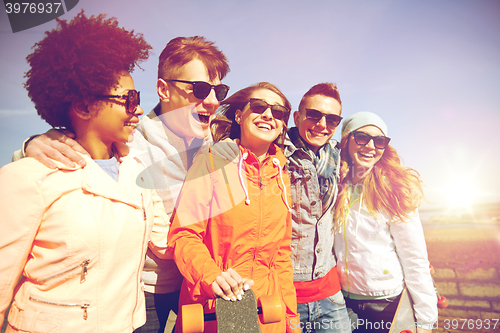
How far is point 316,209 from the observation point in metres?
2.65

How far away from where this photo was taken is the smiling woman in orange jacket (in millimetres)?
2031

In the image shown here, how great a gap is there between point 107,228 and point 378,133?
9.40 ft

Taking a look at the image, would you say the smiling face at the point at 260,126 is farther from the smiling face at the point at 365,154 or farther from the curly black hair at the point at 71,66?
the smiling face at the point at 365,154

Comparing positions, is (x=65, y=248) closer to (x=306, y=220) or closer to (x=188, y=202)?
(x=188, y=202)

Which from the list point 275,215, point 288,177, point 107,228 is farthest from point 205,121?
point 107,228

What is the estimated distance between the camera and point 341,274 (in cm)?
299

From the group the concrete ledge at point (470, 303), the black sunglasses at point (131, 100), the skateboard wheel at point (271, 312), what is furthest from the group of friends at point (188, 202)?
the concrete ledge at point (470, 303)

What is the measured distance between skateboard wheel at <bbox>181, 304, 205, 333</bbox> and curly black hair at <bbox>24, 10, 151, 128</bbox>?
141 centimetres

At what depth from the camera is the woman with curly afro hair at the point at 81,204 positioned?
144cm

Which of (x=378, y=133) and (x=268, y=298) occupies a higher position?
(x=378, y=133)

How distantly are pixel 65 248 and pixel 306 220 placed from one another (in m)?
1.89

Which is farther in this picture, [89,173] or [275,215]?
[275,215]

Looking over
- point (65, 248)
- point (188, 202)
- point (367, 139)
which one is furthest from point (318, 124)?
point (65, 248)

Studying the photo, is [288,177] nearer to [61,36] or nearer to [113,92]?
[113,92]
